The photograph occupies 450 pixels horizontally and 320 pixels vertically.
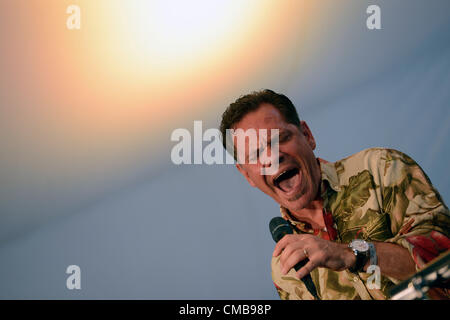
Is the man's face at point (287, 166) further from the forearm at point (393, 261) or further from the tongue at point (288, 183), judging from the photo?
the forearm at point (393, 261)

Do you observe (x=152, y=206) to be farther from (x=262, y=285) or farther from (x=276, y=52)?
(x=276, y=52)

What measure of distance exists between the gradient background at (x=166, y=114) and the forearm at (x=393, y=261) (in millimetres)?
1022

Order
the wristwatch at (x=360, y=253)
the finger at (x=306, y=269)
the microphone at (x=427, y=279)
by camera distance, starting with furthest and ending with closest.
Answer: the wristwatch at (x=360, y=253) < the finger at (x=306, y=269) < the microphone at (x=427, y=279)

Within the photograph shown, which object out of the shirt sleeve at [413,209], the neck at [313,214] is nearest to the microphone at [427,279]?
the shirt sleeve at [413,209]

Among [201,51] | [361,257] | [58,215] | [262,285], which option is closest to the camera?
[361,257]

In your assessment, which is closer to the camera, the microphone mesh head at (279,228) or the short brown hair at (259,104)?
the microphone mesh head at (279,228)

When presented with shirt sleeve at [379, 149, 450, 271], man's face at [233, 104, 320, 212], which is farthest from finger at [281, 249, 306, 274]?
man's face at [233, 104, 320, 212]

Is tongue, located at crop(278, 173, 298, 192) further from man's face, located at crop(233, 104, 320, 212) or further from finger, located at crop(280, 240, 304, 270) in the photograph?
finger, located at crop(280, 240, 304, 270)

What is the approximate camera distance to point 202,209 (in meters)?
2.18

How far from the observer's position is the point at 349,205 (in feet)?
4.70

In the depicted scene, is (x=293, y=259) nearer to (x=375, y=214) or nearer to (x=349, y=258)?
(x=349, y=258)

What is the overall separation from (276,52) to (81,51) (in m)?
1.15

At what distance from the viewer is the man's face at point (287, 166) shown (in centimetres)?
151

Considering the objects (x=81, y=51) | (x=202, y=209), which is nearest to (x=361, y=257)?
(x=202, y=209)
